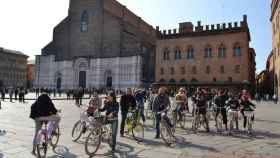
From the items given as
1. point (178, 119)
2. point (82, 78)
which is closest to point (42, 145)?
point (178, 119)

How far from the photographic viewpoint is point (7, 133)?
919 cm

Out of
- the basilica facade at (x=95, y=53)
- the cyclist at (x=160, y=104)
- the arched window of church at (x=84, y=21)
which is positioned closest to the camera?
the cyclist at (x=160, y=104)

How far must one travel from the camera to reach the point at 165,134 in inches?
336

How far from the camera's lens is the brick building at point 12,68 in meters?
80.1

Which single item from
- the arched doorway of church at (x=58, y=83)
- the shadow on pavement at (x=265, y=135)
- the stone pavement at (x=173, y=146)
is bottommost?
the shadow on pavement at (x=265, y=135)

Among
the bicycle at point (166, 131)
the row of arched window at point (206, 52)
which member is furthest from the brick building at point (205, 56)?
the bicycle at point (166, 131)

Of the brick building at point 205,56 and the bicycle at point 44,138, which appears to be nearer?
the bicycle at point 44,138

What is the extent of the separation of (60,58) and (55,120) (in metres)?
55.9

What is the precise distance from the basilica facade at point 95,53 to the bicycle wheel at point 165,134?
42367mm

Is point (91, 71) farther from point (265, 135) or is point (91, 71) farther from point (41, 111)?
point (41, 111)

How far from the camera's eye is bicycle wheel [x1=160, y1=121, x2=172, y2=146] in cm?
816

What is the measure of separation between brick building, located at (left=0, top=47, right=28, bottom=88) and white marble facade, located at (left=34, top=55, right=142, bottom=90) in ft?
80.4

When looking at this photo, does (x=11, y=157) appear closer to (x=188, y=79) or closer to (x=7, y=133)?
(x=7, y=133)

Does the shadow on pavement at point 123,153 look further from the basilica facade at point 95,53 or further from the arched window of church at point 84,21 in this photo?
the arched window of church at point 84,21
